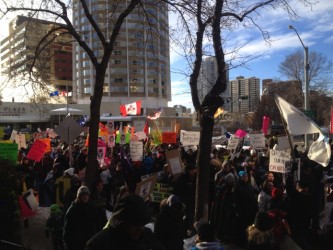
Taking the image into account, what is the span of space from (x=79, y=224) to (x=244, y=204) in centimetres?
326

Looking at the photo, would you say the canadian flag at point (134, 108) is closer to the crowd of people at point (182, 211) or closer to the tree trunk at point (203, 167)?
the crowd of people at point (182, 211)

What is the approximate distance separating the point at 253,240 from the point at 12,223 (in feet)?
9.95

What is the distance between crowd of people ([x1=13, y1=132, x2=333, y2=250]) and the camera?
8.50 ft

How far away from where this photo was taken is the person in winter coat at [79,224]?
478 centimetres

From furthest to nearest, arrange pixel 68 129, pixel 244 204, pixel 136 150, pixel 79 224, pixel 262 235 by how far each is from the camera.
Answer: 1. pixel 136 150
2. pixel 68 129
3. pixel 244 204
4. pixel 79 224
5. pixel 262 235

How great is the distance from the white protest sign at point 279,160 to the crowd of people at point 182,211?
0.42m

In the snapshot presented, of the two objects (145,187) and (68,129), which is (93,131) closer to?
(68,129)

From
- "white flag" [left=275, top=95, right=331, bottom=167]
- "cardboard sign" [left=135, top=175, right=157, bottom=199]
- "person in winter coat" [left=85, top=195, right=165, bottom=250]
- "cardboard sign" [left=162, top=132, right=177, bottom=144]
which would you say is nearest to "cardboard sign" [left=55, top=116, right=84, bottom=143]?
"cardboard sign" [left=135, top=175, right=157, bottom=199]

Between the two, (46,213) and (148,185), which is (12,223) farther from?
(46,213)

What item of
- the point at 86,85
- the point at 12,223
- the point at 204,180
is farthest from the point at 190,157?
the point at 86,85


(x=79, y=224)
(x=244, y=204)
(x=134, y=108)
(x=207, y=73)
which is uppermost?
(x=207, y=73)

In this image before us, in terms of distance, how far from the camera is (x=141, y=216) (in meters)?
2.45

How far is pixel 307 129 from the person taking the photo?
818 cm

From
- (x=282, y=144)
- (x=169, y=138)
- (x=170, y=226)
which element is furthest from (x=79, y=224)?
(x=169, y=138)
